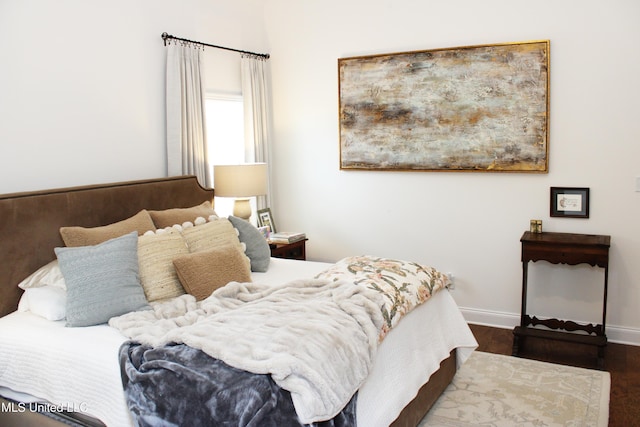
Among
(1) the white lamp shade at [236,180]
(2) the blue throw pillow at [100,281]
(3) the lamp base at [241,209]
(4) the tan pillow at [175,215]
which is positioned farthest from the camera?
(3) the lamp base at [241,209]

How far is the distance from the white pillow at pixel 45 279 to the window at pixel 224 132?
6.35ft

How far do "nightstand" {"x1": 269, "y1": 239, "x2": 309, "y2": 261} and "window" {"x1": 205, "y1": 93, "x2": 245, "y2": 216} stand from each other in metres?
0.63

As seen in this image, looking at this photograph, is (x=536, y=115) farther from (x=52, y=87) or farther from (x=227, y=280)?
(x=52, y=87)

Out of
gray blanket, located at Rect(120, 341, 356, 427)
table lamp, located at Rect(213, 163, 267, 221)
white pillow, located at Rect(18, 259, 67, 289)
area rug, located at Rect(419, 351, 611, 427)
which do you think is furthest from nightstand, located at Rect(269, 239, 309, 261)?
gray blanket, located at Rect(120, 341, 356, 427)

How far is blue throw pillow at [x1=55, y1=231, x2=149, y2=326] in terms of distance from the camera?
9.16ft

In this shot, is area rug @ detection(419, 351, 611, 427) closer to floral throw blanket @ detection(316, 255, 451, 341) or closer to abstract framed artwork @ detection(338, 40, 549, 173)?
floral throw blanket @ detection(316, 255, 451, 341)

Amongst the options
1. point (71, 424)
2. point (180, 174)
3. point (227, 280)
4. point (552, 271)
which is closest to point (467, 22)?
point (552, 271)

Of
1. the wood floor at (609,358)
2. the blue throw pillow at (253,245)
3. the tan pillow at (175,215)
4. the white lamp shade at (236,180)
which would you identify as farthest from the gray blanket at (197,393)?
the white lamp shade at (236,180)

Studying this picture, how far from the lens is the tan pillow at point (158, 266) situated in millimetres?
3123

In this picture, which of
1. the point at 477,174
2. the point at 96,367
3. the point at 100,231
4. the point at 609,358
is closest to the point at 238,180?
the point at 100,231

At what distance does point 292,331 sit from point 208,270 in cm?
99

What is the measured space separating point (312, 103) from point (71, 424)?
135 inches

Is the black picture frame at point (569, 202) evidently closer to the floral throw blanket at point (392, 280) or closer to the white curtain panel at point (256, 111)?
the floral throw blanket at point (392, 280)

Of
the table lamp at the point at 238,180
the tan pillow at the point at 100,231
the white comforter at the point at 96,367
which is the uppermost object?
the table lamp at the point at 238,180
